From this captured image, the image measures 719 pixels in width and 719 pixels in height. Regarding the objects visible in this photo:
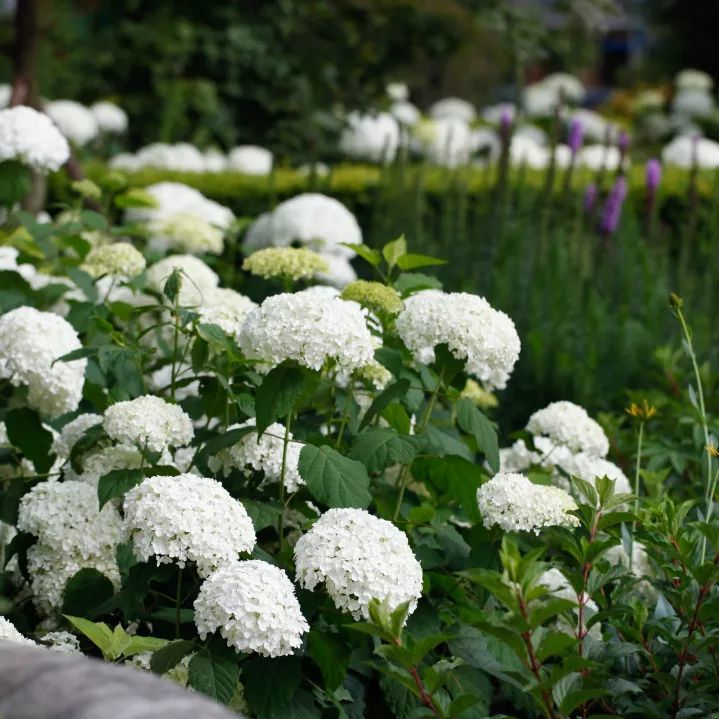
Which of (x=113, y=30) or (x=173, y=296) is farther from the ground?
(x=173, y=296)

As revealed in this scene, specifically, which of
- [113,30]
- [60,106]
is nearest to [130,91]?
[113,30]

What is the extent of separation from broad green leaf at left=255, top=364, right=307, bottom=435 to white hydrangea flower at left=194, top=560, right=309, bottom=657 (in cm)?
29

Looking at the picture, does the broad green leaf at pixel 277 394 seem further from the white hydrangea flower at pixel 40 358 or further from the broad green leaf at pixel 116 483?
the white hydrangea flower at pixel 40 358

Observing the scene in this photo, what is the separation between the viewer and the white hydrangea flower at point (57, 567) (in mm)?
2318

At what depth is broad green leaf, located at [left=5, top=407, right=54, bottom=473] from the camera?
2.61 meters

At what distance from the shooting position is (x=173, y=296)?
2449 mm

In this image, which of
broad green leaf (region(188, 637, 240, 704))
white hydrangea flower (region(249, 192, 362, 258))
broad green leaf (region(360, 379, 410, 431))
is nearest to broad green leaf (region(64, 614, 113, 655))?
broad green leaf (region(188, 637, 240, 704))

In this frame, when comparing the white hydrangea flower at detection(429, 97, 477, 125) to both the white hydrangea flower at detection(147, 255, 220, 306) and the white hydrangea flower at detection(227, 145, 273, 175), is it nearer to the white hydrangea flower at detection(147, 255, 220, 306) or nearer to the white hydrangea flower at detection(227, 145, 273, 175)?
the white hydrangea flower at detection(227, 145, 273, 175)

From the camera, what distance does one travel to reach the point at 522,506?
7.27 feet

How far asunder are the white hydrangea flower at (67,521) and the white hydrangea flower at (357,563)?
0.47 meters

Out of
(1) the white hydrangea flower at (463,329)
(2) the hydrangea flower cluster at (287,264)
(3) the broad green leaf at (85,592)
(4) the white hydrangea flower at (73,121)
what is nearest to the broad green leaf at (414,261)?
(2) the hydrangea flower cluster at (287,264)

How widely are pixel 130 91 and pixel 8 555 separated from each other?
7016mm

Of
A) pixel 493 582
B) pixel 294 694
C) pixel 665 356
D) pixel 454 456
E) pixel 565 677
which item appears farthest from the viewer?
pixel 665 356

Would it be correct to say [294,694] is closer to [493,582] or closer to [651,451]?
[493,582]
